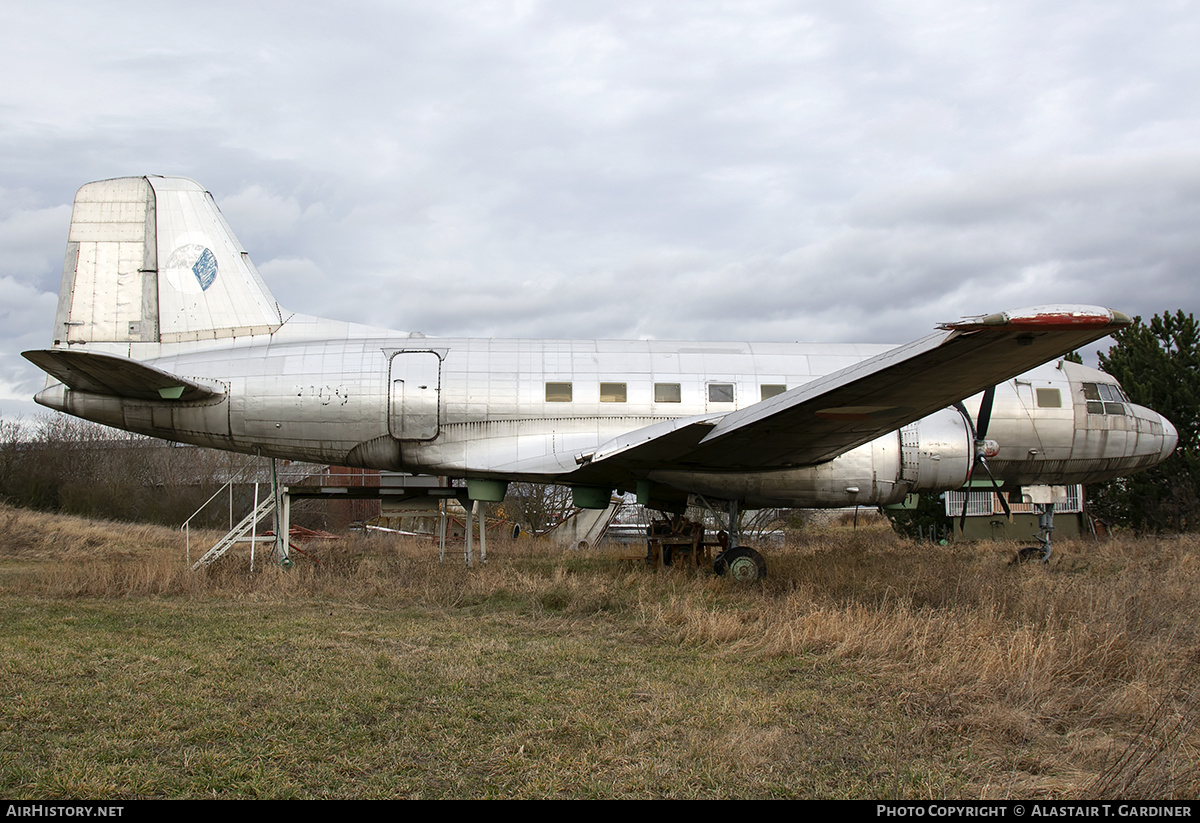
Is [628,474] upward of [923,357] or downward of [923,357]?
downward

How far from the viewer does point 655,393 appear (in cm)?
1373

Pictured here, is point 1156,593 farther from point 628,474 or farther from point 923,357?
point 628,474

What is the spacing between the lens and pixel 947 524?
2791cm

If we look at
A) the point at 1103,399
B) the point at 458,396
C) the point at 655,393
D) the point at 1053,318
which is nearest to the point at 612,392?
the point at 655,393

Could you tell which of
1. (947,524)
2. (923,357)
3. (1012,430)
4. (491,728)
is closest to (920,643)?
(923,357)

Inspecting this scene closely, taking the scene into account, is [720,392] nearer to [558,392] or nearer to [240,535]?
[558,392]

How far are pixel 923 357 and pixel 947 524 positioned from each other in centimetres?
2156

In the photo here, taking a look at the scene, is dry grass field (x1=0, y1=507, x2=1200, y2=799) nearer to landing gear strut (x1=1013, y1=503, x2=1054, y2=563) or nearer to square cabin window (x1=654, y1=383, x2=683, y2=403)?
square cabin window (x1=654, y1=383, x2=683, y2=403)

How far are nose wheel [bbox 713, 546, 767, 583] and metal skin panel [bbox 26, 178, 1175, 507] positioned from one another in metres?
0.90

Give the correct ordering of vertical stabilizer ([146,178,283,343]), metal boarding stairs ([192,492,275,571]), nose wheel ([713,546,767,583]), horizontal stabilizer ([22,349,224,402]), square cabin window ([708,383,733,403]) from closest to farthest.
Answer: horizontal stabilizer ([22,349,224,402]) → nose wheel ([713,546,767,583]) → square cabin window ([708,383,733,403]) → vertical stabilizer ([146,178,283,343]) → metal boarding stairs ([192,492,275,571])

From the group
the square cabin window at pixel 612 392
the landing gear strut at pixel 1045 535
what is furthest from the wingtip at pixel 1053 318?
the landing gear strut at pixel 1045 535

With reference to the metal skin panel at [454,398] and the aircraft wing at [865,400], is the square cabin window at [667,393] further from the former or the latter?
the aircraft wing at [865,400]

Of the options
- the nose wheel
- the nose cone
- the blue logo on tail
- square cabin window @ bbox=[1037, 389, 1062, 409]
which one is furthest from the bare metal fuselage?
the nose cone

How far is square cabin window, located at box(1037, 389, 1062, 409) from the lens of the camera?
14688 mm
